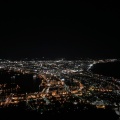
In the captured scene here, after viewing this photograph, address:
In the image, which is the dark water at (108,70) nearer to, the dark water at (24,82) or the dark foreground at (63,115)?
the dark water at (24,82)

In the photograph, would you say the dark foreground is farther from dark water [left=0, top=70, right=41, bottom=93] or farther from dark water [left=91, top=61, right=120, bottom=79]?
dark water [left=91, top=61, right=120, bottom=79]

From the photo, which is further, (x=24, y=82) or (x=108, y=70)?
(x=108, y=70)

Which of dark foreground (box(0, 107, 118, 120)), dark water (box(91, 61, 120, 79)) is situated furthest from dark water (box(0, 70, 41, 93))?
dark water (box(91, 61, 120, 79))

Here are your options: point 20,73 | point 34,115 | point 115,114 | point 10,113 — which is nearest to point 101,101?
point 115,114

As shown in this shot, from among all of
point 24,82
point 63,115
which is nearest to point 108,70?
point 24,82

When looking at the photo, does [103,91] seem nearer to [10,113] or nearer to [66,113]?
[66,113]

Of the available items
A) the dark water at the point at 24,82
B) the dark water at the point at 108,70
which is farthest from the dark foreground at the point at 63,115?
the dark water at the point at 108,70

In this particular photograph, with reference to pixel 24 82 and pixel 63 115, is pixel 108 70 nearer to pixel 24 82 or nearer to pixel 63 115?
pixel 24 82

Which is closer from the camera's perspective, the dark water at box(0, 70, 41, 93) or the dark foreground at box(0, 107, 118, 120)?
the dark foreground at box(0, 107, 118, 120)

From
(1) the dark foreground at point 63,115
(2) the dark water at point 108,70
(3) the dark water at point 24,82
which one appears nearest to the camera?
(1) the dark foreground at point 63,115

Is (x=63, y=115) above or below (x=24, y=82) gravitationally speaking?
above

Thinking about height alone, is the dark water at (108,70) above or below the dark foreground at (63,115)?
below

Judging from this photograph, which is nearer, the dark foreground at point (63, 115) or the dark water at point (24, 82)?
the dark foreground at point (63, 115)
